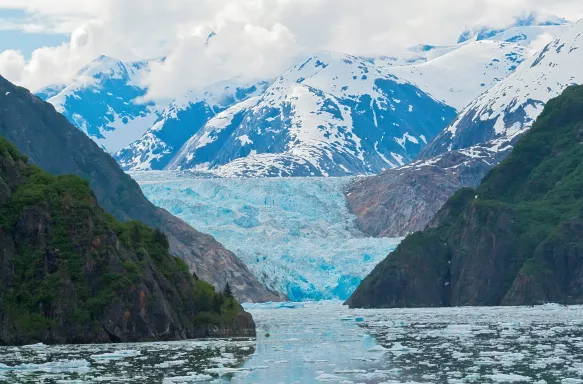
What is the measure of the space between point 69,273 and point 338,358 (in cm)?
2713

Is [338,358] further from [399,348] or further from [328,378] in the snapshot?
[328,378]

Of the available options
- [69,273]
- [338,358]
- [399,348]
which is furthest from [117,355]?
[399,348]

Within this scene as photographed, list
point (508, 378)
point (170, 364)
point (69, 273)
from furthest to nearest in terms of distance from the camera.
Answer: point (69, 273), point (170, 364), point (508, 378)

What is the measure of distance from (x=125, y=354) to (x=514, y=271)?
12009cm

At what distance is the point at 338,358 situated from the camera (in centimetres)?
8519

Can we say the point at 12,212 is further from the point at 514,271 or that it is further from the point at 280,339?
the point at 514,271

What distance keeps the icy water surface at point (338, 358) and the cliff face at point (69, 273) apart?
172 inches

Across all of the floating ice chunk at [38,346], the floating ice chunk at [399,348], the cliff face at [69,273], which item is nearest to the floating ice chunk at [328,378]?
the floating ice chunk at [399,348]

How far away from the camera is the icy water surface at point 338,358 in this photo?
7112 centimetres

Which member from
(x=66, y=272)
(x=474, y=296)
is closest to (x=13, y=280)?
(x=66, y=272)

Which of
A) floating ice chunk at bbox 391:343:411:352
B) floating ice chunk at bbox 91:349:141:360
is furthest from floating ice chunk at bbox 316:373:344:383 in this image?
floating ice chunk at bbox 391:343:411:352

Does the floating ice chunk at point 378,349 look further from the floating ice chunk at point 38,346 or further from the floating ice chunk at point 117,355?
the floating ice chunk at point 38,346

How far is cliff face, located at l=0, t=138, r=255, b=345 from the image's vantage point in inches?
3915

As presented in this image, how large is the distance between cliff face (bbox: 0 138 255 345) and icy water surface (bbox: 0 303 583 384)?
438 centimetres
